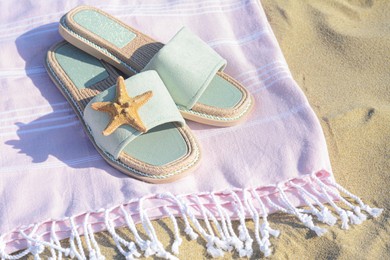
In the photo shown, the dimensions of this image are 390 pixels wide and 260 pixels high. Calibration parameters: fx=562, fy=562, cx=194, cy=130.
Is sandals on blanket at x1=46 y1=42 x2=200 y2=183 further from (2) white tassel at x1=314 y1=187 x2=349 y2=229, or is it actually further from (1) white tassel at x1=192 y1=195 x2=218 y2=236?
(2) white tassel at x1=314 y1=187 x2=349 y2=229

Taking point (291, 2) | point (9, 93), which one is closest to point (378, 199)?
point (291, 2)

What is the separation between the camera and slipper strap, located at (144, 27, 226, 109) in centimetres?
167

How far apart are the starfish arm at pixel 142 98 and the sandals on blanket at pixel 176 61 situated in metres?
0.12

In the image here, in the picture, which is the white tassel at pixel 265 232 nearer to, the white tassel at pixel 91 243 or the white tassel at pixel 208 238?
the white tassel at pixel 208 238

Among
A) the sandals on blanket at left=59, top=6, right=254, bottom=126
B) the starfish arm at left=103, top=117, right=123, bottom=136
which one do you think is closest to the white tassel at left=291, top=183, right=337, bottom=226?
the sandals on blanket at left=59, top=6, right=254, bottom=126

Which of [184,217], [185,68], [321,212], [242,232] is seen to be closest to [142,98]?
[185,68]

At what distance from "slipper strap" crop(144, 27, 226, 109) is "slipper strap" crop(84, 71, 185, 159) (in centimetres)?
6

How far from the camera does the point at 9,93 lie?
179 centimetres

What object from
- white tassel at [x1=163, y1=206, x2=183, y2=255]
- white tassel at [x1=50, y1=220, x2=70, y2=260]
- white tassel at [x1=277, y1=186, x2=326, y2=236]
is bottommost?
white tassel at [x1=50, y1=220, x2=70, y2=260]

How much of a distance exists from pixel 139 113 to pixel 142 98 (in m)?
0.04

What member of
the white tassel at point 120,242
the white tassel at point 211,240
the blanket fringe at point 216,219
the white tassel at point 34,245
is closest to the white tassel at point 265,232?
the blanket fringe at point 216,219

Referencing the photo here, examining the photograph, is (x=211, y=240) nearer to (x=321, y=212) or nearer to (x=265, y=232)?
(x=265, y=232)

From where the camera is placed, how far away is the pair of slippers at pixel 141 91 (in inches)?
60.8

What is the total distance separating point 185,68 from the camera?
5.57ft
